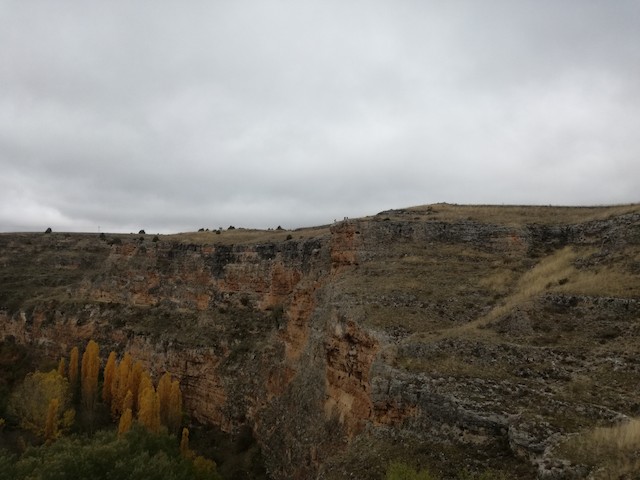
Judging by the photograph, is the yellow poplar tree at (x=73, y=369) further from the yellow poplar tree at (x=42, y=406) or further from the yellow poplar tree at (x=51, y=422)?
the yellow poplar tree at (x=51, y=422)

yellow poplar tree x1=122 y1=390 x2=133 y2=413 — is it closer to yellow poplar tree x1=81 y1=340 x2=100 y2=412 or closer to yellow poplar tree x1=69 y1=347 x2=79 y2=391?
yellow poplar tree x1=81 y1=340 x2=100 y2=412

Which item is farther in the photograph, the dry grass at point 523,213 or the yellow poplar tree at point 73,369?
the yellow poplar tree at point 73,369

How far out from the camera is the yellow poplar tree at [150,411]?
37.3 metres

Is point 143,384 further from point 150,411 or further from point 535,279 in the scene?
point 535,279

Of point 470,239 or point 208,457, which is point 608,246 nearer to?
point 470,239

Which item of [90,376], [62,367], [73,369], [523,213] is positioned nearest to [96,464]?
[90,376]

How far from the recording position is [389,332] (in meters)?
22.6

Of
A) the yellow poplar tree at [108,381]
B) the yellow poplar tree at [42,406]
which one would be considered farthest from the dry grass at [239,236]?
the yellow poplar tree at [42,406]

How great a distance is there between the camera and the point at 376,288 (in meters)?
27.3

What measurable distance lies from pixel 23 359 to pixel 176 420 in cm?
2713

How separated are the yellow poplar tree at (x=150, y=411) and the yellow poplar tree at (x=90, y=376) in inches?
394

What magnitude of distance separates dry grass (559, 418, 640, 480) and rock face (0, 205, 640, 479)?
1.72ft

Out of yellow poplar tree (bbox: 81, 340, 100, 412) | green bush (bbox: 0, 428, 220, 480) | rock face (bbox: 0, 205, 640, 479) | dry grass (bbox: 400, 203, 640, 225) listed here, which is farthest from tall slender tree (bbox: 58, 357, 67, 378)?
dry grass (bbox: 400, 203, 640, 225)

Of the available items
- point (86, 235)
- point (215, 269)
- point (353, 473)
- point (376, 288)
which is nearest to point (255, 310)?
point (215, 269)
